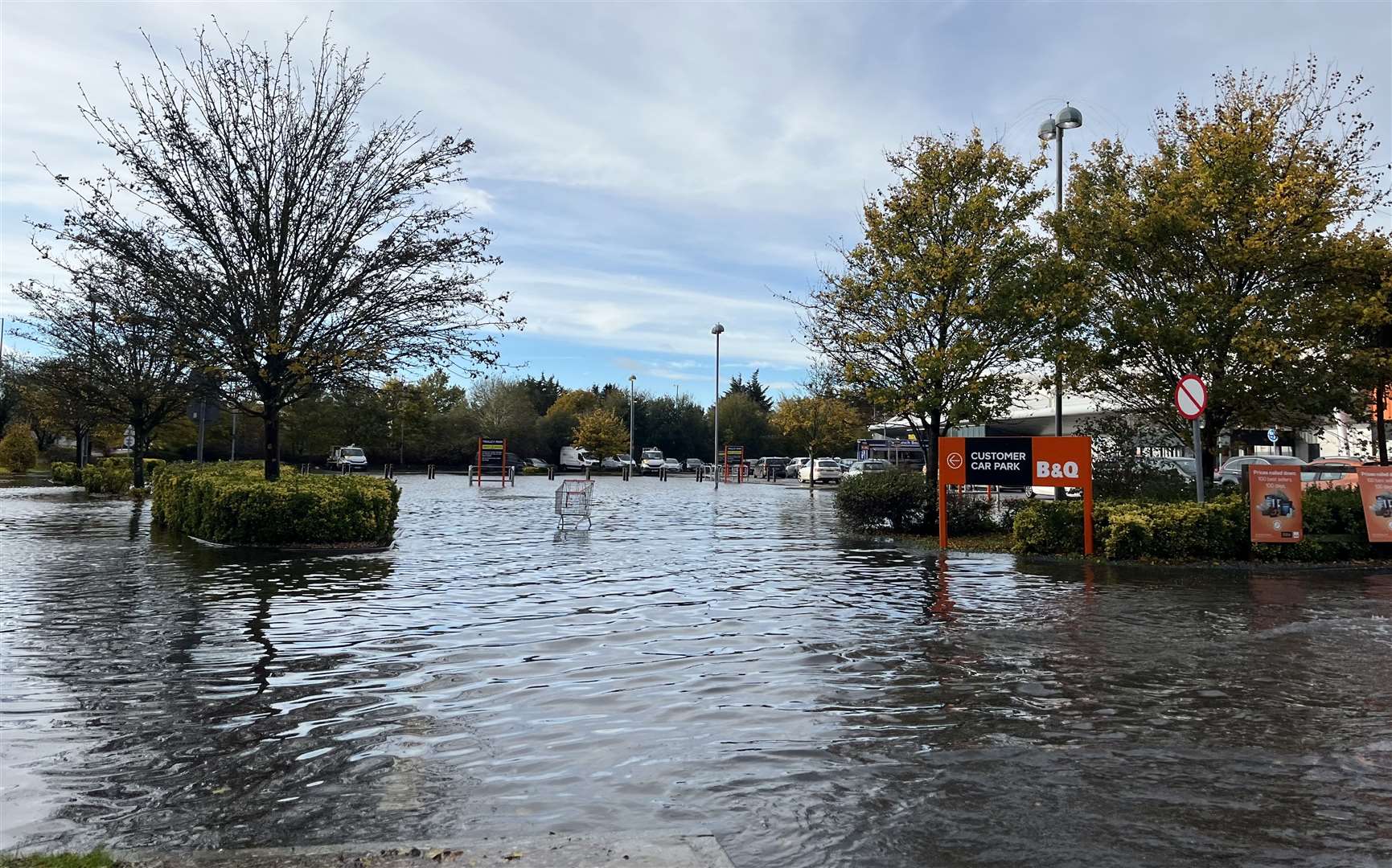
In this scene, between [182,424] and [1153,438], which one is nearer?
[1153,438]

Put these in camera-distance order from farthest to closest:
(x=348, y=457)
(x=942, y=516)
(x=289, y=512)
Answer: (x=348, y=457) → (x=942, y=516) → (x=289, y=512)

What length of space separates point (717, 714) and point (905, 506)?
40.6ft

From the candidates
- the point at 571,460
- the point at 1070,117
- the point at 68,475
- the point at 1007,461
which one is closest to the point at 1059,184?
the point at 1070,117

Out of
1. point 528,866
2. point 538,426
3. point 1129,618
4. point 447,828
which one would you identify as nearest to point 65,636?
point 447,828

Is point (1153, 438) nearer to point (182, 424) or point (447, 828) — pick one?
point (447, 828)

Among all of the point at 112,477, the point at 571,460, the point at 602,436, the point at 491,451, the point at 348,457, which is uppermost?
the point at 602,436

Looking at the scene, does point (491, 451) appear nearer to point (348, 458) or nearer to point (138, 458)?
point (348, 458)

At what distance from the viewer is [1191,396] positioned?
1378cm

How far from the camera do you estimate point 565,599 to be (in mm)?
10742

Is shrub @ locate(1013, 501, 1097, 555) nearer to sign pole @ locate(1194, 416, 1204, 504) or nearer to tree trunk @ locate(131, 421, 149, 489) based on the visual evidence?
sign pole @ locate(1194, 416, 1204, 504)

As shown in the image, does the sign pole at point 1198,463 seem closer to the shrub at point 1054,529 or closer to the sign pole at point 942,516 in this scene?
the shrub at point 1054,529

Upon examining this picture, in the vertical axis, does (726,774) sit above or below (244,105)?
below

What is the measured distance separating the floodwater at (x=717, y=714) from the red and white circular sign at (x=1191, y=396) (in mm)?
2731

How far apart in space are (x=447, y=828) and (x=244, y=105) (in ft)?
53.9
